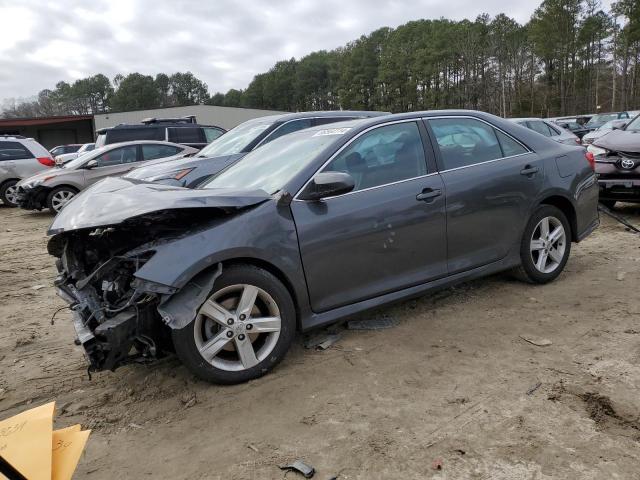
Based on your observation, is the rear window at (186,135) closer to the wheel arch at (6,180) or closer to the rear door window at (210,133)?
the rear door window at (210,133)

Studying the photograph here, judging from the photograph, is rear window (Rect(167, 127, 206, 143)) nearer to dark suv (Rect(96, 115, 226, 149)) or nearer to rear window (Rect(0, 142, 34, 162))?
dark suv (Rect(96, 115, 226, 149))

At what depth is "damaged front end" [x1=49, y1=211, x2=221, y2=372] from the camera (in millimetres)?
2793

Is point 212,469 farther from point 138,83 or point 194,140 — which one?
point 138,83

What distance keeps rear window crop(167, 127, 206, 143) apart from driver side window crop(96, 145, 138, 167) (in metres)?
2.07

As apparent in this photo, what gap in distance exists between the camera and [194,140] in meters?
13.9

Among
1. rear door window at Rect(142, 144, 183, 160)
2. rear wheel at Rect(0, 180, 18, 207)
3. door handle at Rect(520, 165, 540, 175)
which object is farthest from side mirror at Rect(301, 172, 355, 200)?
rear wheel at Rect(0, 180, 18, 207)

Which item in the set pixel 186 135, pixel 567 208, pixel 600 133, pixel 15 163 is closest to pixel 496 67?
pixel 600 133

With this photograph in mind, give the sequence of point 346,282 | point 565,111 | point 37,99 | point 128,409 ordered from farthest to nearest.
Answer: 1. point 37,99
2. point 565,111
3. point 346,282
4. point 128,409

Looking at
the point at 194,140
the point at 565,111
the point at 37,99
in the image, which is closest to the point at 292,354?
the point at 194,140

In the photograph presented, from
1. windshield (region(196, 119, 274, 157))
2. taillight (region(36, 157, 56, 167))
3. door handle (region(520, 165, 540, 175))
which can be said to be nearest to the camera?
door handle (region(520, 165, 540, 175))

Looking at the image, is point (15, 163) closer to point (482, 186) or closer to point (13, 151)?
point (13, 151)

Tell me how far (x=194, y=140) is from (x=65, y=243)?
10884 mm

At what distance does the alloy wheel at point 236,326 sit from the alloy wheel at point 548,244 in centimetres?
259

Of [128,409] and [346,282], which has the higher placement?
[346,282]
